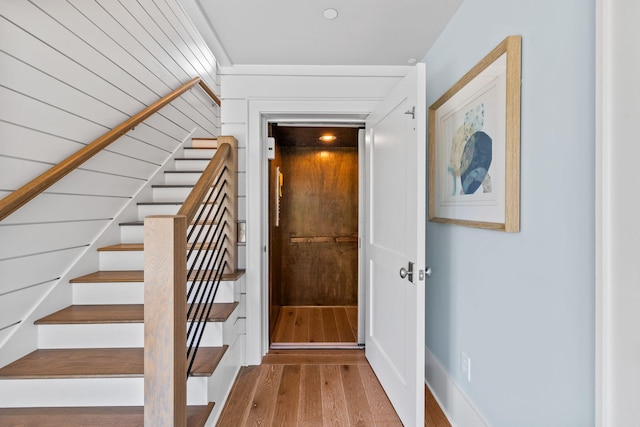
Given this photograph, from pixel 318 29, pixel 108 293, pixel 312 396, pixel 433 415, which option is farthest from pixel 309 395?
pixel 318 29

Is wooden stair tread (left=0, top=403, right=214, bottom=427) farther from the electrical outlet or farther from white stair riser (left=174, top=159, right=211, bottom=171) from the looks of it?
white stair riser (left=174, top=159, right=211, bottom=171)

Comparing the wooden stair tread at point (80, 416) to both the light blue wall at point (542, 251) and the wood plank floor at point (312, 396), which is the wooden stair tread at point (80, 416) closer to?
the wood plank floor at point (312, 396)

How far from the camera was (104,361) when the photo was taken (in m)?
1.45

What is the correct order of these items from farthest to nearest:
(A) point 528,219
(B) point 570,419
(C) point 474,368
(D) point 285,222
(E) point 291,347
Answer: (D) point 285,222, (E) point 291,347, (C) point 474,368, (A) point 528,219, (B) point 570,419

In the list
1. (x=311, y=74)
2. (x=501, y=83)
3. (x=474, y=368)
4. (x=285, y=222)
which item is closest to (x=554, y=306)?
(x=474, y=368)

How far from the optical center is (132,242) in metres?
2.27

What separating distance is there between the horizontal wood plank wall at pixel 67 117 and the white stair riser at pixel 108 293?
0.55 ft

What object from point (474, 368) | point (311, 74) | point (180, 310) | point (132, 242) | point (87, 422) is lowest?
point (87, 422)

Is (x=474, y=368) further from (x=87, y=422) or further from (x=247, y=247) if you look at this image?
(x=87, y=422)

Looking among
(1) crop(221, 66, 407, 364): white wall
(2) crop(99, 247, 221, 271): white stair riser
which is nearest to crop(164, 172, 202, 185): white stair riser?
(1) crop(221, 66, 407, 364): white wall

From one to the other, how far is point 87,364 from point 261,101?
1.89 meters

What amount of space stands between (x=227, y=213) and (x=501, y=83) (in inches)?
68.5

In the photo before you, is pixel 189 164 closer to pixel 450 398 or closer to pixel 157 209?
pixel 157 209

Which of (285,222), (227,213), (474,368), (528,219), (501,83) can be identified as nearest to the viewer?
(528,219)
